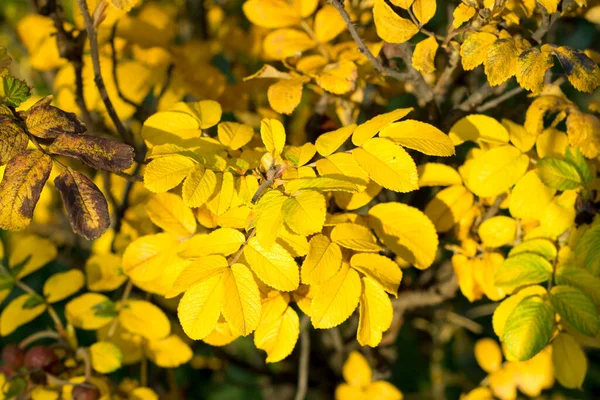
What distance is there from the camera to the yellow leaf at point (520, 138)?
1.06 metres

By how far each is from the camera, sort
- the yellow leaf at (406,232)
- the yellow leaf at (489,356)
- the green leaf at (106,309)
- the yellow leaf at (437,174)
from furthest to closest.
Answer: the yellow leaf at (489,356), the green leaf at (106,309), the yellow leaf at (437,174), the yellow leaf at (406,232)

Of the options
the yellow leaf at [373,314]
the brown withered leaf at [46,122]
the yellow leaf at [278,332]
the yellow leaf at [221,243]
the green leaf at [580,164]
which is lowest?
the yellow leaf at [278,332]

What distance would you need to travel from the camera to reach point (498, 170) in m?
1.03

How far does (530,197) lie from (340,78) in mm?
369

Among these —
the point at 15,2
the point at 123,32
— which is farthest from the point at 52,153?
the point at 15,2

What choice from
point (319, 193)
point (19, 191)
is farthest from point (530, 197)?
point (19, 191)

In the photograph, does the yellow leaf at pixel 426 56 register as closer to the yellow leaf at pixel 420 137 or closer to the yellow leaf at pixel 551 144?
the yellow leaf at pixel 420 137

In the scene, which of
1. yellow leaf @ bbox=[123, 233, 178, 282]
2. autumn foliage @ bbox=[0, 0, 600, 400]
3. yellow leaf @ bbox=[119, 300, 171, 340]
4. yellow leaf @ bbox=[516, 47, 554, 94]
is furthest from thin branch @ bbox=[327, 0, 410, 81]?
yellow leaf @ bbox=[119, 300, 171, 340]

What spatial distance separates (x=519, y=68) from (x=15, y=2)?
243cm

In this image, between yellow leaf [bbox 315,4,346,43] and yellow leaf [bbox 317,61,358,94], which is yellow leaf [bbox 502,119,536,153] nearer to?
yellow leaf [bbox 317,61,358,94]

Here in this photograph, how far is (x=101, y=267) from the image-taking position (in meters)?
1.27

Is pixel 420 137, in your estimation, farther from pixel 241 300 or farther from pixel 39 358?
pixel 39 358

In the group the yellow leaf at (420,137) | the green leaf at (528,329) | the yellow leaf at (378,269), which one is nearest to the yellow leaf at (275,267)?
the yellow leaf at (378,269)

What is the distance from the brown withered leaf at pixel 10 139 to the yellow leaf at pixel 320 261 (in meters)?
0.39
